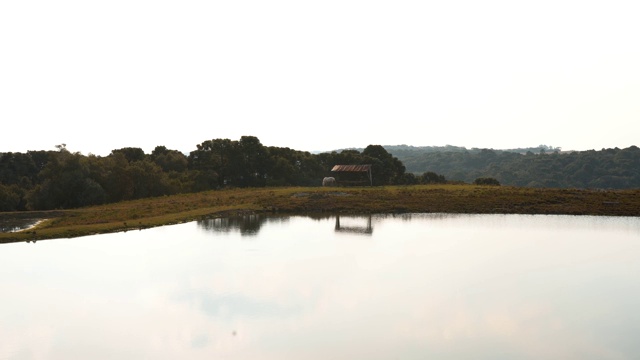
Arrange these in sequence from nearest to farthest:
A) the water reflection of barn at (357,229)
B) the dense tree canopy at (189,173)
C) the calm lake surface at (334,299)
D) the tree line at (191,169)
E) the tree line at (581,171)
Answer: the calm lake surface at (334,299), the water reflection of barn at (357,229), the dense tree canopy at (189,173), the tree line at (191,169), the tree line at (581,171)

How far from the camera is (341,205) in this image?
200ft

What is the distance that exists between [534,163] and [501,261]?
13709 centimetres

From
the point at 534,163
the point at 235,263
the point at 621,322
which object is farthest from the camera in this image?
the point at 534,163

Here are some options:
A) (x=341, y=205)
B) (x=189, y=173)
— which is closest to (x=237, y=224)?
(x=341, y=205)

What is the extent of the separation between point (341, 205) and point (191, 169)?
42923 millimetres

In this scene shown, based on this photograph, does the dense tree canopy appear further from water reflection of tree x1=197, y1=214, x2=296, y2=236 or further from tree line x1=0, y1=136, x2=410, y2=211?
water reflection of tree x1=197, y1=214, x2=296, y2=236

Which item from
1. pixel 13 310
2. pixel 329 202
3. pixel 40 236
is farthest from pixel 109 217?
pixel 13 310

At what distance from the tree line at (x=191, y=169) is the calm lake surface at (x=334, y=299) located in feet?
104

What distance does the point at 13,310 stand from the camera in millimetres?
24328

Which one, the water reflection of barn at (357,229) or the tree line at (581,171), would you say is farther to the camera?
the tree line at (581,171)

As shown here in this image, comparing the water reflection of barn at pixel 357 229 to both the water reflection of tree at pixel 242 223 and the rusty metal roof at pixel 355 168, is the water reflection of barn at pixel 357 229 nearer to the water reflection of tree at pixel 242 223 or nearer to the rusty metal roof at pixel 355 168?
the water reflection of tree at pixel 242 223

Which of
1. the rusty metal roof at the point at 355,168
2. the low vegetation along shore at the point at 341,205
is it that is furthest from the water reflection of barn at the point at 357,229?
the rusty metal roof at the point at 355,168

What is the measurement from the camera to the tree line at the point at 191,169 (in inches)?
2815

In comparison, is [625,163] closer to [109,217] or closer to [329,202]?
[329,202]
